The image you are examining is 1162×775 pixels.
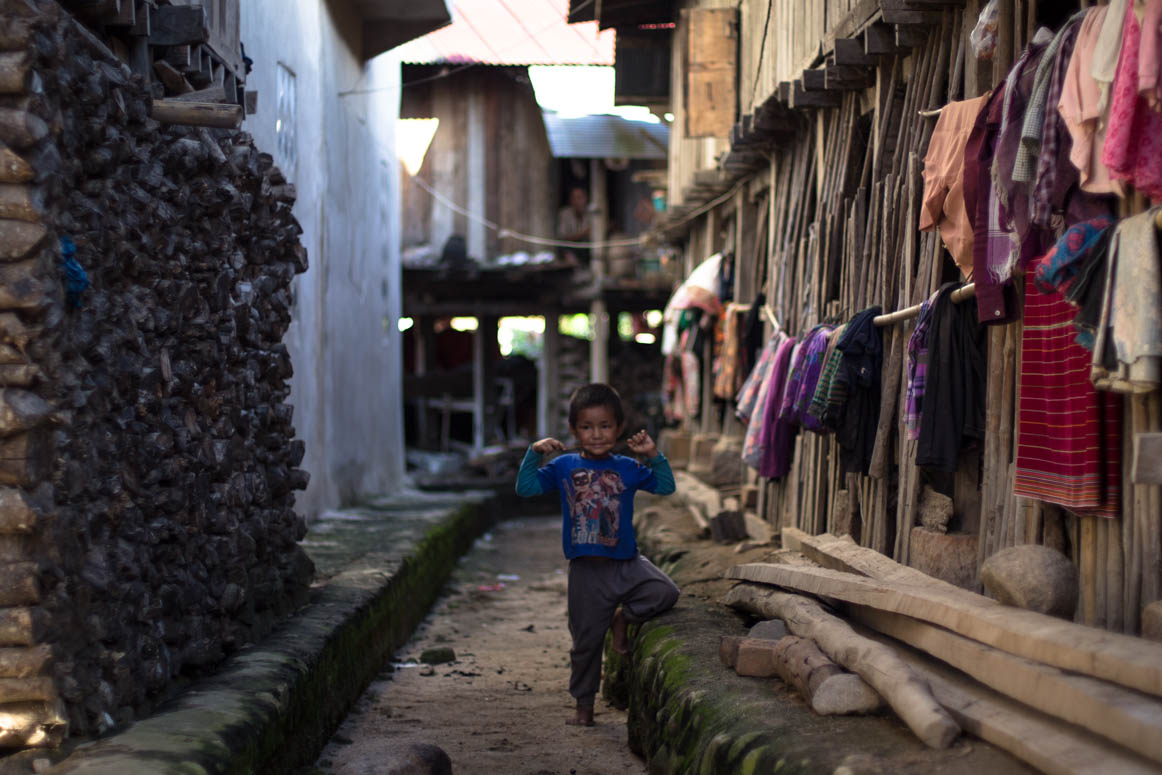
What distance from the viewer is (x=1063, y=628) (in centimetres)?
360

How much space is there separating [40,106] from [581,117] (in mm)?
17111

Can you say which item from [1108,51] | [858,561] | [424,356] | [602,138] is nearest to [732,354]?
[858,561]

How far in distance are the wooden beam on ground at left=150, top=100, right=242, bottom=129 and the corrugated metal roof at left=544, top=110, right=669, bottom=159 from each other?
50.0 feet

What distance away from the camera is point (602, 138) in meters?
20.4

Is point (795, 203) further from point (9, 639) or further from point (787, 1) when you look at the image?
point (9, 639)

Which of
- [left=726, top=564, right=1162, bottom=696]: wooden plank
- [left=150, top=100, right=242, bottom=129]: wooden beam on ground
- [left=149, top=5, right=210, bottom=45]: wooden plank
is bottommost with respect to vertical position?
[left=726, top=564, right=1162, bottom=696]: wooden plank

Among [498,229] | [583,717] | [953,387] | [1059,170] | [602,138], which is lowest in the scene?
[583,717]

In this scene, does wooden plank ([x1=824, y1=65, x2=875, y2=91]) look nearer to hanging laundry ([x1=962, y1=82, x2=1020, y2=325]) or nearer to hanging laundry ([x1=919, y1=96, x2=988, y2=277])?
hanging laundry ([x1=919, y1=96, x2=988, y2=277])

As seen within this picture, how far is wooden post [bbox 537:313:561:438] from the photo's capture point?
21203mm

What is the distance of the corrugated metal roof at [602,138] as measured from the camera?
791 inches

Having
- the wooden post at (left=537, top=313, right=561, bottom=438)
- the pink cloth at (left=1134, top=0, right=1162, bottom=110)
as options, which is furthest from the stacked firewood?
the wooden post at (left=537, top=313, right=561, bottom=438)

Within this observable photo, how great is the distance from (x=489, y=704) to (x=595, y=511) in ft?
5.54

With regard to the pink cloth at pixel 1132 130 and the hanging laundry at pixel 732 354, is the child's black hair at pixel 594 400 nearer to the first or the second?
the pink cloth at pixel 1132 130

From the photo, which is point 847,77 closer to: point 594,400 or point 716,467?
point 594,400
